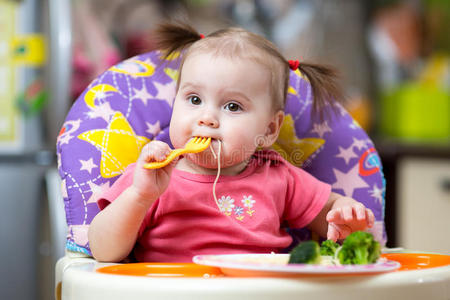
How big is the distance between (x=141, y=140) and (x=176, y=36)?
178mm

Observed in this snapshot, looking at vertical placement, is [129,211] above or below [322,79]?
below

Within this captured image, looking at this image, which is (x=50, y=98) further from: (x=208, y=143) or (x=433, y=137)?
(x=433, y=137)

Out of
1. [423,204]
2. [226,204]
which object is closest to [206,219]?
[226,204]

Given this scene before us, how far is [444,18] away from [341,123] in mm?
1575

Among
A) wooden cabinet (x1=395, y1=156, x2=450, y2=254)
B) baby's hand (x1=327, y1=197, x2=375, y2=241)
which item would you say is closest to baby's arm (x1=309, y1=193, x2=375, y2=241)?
baby's hand (x1=327, y1=197, x2=375, y2=241)

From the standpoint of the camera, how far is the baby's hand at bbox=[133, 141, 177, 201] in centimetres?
75

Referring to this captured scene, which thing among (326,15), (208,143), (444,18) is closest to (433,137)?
(444,18)

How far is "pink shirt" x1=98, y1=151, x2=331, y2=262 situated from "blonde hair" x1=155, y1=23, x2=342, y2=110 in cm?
14

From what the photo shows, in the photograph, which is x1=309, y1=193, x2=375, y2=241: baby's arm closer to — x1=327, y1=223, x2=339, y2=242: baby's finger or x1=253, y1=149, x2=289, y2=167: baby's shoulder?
x1=327, y1=223, x2=339, y2=242: baby's finger

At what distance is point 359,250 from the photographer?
2.22ft

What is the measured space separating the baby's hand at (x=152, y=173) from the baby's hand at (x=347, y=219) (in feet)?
0.74

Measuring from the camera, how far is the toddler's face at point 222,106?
0.84m

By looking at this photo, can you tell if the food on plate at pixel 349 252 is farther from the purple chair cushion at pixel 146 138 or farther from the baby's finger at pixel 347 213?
the purple chair cushion at pixel 146 138

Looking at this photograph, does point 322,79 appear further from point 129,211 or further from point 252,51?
point 129,211
